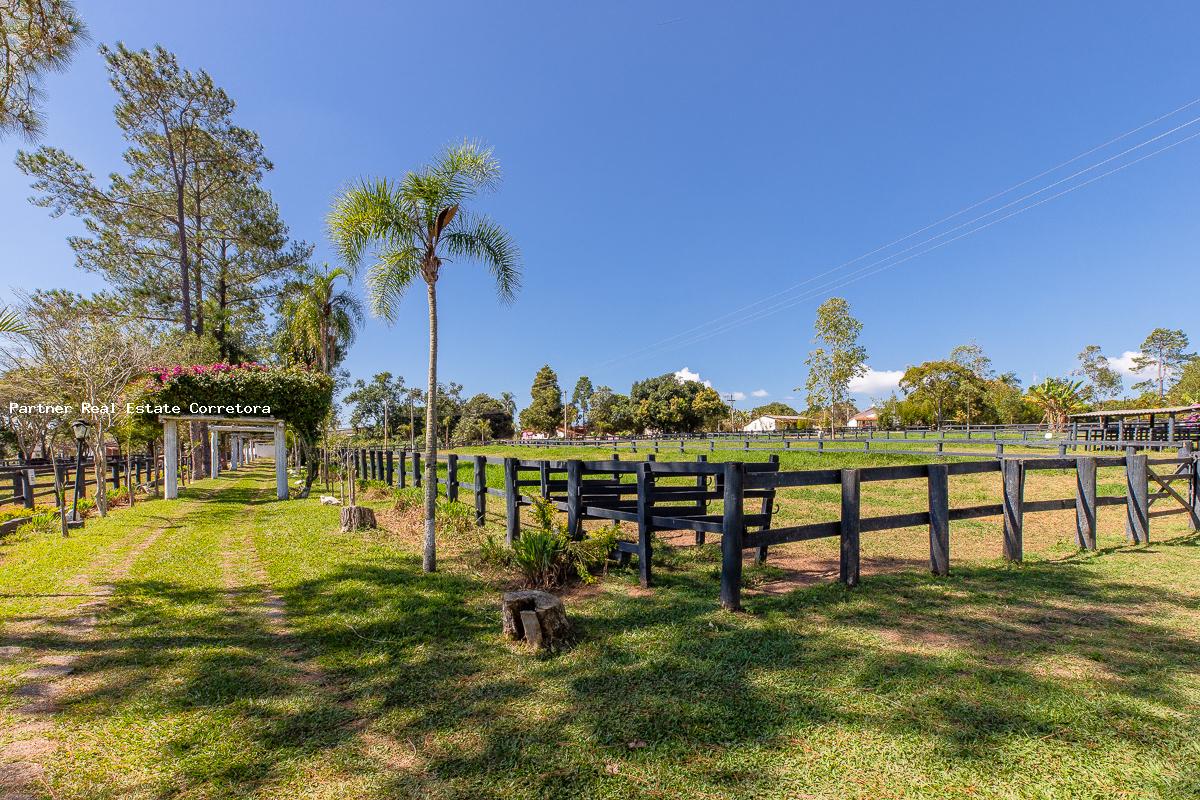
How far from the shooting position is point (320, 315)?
75.4ft

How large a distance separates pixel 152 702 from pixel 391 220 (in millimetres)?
5073

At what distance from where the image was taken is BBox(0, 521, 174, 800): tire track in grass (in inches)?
99.3

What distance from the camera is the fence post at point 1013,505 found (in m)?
5.82

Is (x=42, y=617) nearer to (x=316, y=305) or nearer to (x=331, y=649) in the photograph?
(x=331, y=649)

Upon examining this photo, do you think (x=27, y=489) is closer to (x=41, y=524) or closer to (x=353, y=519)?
(x=41, y=524)

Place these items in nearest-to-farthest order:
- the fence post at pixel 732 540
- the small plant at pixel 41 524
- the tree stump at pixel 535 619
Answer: the tree stump at pixel 535 619
the fence post at pixel 732 540
the small plant at pixel 41 524

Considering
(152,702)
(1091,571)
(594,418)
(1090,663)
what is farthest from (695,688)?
(594,418)

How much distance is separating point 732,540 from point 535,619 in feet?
6.04

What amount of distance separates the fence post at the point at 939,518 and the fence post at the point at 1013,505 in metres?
1.04

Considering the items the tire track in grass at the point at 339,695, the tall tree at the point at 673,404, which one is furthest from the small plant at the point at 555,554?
the tall tree at the point at 673,404

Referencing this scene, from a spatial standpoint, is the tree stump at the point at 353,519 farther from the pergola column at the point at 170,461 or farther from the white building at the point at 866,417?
the white building at the point at 866,417

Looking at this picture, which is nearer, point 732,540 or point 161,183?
point 732,540

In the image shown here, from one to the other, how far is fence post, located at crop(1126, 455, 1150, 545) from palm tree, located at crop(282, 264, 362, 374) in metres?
24.0

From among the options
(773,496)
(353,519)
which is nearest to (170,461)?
(353,519)
